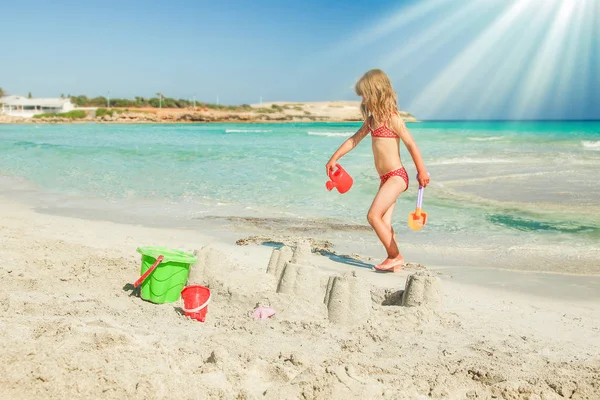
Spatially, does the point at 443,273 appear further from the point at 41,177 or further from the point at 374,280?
the point at 41,177

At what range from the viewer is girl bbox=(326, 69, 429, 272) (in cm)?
505

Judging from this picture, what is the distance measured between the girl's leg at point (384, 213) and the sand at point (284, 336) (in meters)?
0.26

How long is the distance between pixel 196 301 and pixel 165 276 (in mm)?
349

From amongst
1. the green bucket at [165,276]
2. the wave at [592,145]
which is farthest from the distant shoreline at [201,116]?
the green bucket at [165,276]

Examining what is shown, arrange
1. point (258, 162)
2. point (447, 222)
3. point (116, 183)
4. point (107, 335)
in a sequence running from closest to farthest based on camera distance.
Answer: point (107, 335), point (447, 222), point (116, 183), point (258, 162)

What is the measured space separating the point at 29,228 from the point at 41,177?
6828 mm

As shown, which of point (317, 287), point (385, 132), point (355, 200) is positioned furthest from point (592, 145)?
point (317, 287)

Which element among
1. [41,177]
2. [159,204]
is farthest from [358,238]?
[41,177]

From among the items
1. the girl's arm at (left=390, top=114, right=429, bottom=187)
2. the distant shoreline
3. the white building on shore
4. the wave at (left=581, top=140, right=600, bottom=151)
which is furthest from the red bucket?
the white building on shore

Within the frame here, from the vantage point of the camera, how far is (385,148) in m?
5.23

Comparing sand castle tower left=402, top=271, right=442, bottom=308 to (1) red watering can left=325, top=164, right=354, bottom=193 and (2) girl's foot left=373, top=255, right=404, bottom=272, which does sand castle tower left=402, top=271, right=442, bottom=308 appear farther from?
(1) red watering can left=325, top=164, right=354, bottom=193

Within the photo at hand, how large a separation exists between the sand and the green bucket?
0.33 ft

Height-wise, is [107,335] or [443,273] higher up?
[107,335]

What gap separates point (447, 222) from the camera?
7.65m
